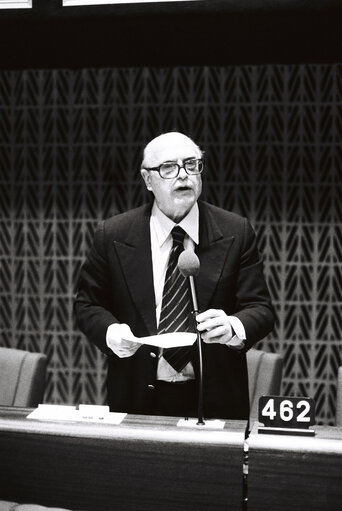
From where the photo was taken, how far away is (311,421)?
161 cm

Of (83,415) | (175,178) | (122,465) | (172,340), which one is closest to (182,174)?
(175,178)

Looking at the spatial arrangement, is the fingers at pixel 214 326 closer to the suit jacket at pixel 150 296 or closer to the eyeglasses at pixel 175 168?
the suit jacket at pixel 150 296

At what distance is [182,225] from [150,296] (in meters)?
0.24

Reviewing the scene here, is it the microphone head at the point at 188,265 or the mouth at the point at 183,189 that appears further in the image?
the mouth at the point at 183,189

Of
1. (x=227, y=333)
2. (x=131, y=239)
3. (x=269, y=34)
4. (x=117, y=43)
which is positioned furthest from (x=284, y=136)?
(x=227, y=333)

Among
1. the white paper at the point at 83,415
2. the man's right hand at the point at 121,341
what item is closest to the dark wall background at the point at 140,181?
the man's right hand at the point at 121,341

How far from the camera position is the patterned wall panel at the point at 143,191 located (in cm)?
399

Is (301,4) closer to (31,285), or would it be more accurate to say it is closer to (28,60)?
(28,60)

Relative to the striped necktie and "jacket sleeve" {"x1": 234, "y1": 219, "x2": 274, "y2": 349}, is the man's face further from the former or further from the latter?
"jacket sleeve" {"x1": 234, "y1": 219, "x2": 274, "y2": 349}

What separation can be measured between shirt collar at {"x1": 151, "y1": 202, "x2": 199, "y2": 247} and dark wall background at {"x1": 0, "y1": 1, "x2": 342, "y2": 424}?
1779mm

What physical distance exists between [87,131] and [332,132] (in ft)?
4.77

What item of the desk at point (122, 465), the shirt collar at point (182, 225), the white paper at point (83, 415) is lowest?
the desk at point (122, 465)

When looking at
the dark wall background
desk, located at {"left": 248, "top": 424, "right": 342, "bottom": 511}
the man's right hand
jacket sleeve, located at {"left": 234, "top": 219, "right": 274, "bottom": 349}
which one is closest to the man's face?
jacket sleeve, located at {"left": 234, "top": 219, "right": 274, "bottom": 349}

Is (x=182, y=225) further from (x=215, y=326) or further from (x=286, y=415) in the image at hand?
(x=286, y=415)
